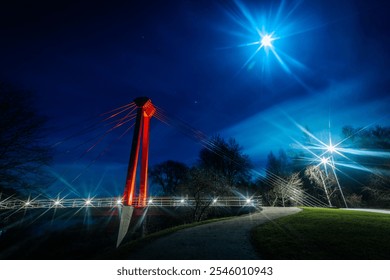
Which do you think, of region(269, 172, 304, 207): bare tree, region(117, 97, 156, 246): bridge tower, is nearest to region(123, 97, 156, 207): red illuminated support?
region(117, 97, 156, 246): bridge tower

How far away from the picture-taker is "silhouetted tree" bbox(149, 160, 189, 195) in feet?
140

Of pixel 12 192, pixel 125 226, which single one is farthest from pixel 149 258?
pixel 125 226

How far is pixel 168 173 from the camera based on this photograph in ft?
142

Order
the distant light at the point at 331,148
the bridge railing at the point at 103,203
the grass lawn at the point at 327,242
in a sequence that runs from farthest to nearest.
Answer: the distant light at the point at 331,148
the bridge railing at the point at 103,203
the grass lawn at the point at 327,242

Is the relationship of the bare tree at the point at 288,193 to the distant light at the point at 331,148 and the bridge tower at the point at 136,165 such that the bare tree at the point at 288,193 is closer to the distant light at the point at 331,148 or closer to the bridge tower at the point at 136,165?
the distant light at the point at 331,148

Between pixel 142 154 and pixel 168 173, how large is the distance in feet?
68.1

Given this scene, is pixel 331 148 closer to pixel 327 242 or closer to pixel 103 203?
pixel 327 242

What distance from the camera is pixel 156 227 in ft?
59.9

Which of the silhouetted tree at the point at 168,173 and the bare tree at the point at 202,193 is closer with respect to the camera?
the bare tree at the point at 202,193

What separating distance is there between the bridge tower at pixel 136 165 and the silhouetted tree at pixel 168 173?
1958 cm

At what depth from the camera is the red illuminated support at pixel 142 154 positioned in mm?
18938

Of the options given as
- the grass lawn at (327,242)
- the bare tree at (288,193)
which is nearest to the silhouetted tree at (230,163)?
the bare tree at (288,193)

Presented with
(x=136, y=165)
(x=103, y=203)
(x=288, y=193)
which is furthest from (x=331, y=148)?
(x=103, y=203)

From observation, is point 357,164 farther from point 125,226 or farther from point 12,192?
point 12,192
